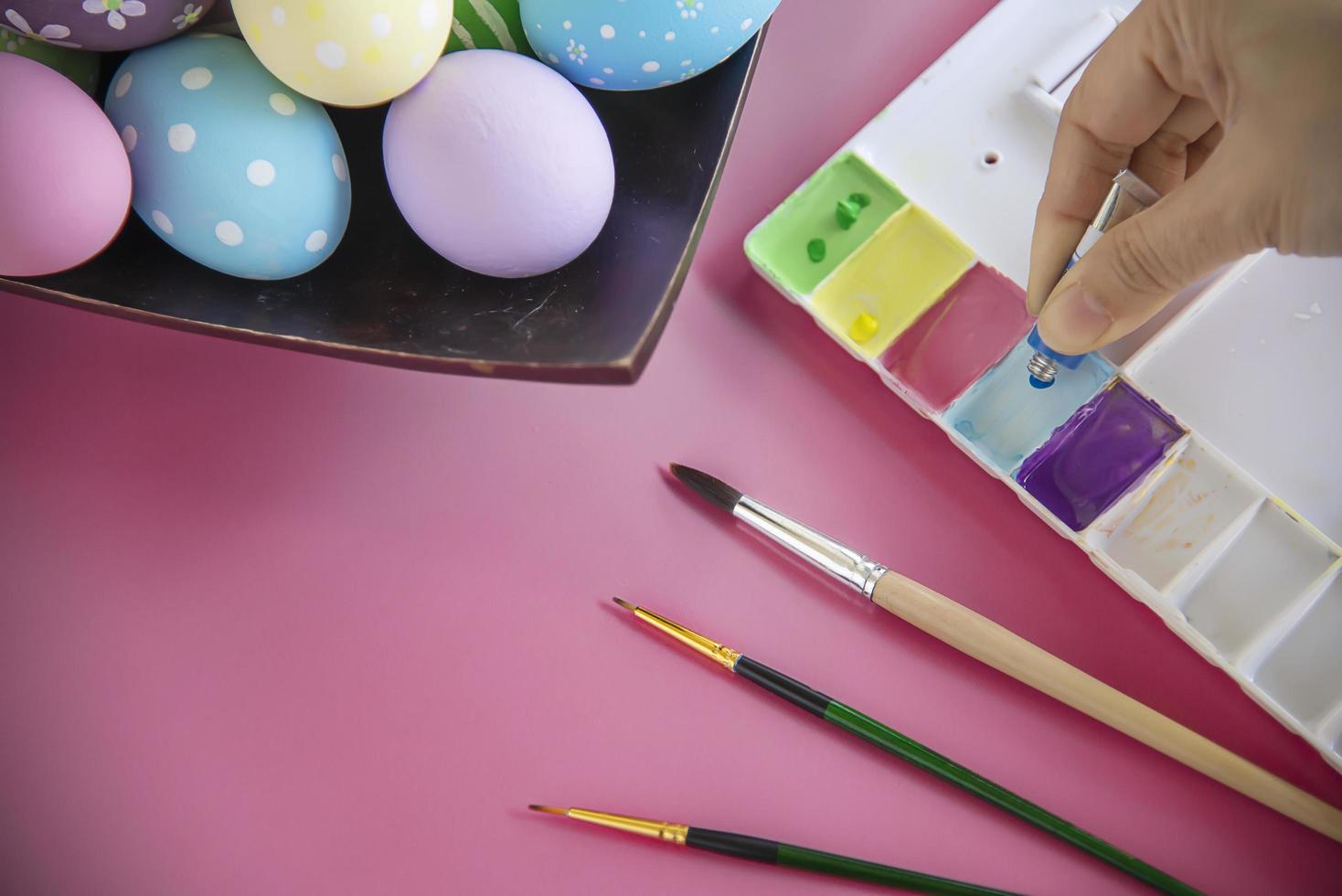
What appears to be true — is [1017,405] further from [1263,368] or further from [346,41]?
[346,41]

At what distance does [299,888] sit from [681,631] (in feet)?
1.02

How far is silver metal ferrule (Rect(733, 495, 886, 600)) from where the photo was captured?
2.31ft

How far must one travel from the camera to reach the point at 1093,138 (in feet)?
2.32

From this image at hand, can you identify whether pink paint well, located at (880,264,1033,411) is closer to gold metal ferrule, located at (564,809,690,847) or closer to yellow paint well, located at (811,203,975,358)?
yellow paint well, located at (811,203,975,358)

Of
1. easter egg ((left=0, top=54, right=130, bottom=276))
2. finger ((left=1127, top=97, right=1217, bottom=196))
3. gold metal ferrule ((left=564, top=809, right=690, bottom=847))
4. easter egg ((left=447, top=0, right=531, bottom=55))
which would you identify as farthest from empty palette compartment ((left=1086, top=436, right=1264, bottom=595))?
easter egg ((left=0, top=54, right=130, bottom=276))

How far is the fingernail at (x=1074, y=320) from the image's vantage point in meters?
0.64

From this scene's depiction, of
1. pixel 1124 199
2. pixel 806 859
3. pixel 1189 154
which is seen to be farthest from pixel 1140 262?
pixel 806 859

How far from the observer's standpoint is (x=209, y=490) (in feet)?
2.49

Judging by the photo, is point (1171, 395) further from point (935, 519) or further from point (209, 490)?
point (209, 490)

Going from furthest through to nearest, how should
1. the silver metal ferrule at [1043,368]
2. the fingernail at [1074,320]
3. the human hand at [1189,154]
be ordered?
the silver metal ferrule at [1043,368] → the fingernail at [1074,320] → the human hand at [1189,154]

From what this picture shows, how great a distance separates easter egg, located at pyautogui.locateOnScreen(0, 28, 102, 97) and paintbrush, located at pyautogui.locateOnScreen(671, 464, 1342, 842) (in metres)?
0.55

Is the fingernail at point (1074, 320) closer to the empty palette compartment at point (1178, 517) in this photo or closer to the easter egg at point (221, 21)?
the empty palette compartment at point (1178, 517)

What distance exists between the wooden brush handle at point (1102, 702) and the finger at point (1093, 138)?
0.23 metres

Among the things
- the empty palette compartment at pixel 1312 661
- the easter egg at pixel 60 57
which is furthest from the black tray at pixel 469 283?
the empty palette compartment at pixel 1312 661
